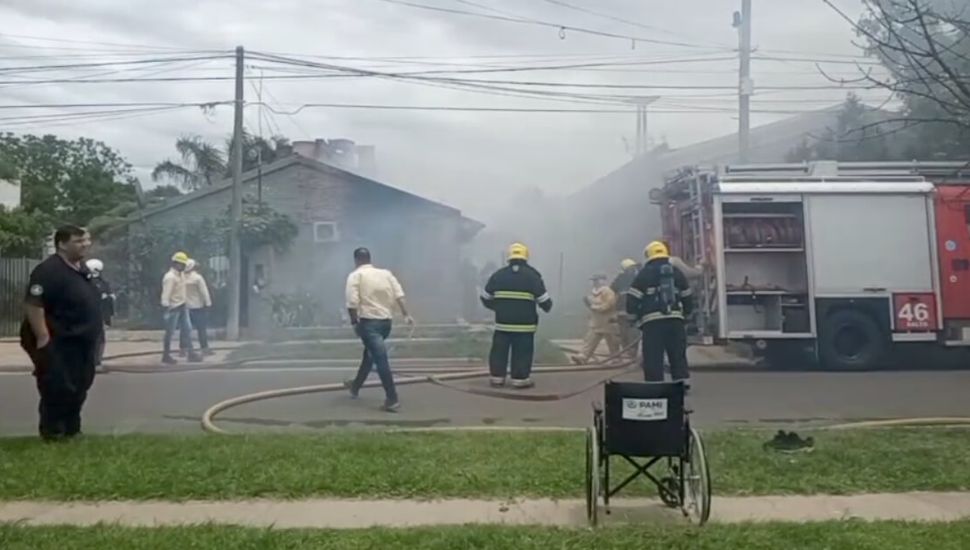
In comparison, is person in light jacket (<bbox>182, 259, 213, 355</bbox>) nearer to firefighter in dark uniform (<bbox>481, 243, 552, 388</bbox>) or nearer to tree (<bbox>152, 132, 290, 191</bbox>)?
firefighter in dark uniform (<bbox>481, 243, 552, 388</bbox>)

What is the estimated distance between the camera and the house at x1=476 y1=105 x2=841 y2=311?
2658cm

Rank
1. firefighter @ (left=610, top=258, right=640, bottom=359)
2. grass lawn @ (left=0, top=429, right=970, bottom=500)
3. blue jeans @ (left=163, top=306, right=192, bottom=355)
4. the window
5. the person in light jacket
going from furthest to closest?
the window < the person in light jacket < blue jeans @ (left=163, top=306, right=192, bottom=355) < firefighter @ (left=610, top=258, right=640, bottom=359) < grass lawn @ (left=0, top=429, right=970, bottom=500)

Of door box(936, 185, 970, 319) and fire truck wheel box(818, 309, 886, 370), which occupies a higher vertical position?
door box(936, 185, 970, 319)

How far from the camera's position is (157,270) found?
22656mm

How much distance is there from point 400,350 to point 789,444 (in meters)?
9.91

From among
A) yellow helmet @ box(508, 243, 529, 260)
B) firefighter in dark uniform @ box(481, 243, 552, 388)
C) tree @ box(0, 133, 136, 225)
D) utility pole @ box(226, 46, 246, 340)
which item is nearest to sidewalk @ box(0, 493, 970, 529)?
firefighter in dark uniform @ box(481, 243, 552, 388)

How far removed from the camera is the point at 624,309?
13.6 meters

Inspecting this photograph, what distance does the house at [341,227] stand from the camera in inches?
953

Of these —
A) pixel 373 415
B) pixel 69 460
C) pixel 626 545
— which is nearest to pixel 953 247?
pixel 373 415

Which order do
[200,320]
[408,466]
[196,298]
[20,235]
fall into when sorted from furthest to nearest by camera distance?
[20,235]
[200,320]
[196,298]
[408,466]

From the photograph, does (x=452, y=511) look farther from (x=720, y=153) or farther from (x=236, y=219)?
(x=720, y=153)

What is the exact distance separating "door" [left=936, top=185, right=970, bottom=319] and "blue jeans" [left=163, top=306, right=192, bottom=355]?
1099 centimetres

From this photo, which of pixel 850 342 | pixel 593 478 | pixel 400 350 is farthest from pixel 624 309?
pixel 593 478

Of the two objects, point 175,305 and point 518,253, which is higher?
point 518,253
